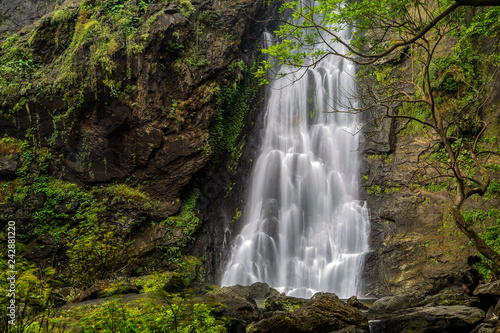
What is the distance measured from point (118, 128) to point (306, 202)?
920cm

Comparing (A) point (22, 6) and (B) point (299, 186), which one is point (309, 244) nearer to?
(B) point (299, 186)

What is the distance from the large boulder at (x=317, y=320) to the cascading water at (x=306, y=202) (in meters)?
5.50

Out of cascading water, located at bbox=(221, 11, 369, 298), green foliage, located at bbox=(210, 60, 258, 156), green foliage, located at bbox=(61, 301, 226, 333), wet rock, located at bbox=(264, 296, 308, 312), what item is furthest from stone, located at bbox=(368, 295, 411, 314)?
green foliage, located at bbox=(210, 60, 258, 156)

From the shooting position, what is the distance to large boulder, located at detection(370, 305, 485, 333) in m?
6.80

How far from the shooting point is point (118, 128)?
46.9ft

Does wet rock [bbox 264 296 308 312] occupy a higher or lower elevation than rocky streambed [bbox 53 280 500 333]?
lower

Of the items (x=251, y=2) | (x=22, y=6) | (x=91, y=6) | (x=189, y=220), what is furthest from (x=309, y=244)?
(x=22, y=6)

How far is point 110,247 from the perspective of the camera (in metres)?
6.91

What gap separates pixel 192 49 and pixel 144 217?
25.8 ft

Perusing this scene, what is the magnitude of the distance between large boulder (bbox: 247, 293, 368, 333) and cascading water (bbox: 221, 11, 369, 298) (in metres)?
5.50

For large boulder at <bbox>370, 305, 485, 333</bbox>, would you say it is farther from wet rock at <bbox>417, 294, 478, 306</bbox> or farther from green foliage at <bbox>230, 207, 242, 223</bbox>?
green foliage at <bbox>230, 207, 242, 223</bbox>

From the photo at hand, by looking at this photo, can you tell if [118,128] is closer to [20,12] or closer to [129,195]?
[129,195]

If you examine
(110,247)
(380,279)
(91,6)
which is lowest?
(380,279)

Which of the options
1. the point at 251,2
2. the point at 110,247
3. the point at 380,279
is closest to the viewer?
the point at 110,247
